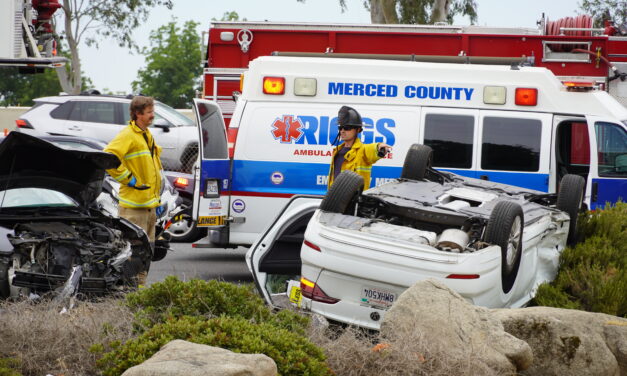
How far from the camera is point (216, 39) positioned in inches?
506

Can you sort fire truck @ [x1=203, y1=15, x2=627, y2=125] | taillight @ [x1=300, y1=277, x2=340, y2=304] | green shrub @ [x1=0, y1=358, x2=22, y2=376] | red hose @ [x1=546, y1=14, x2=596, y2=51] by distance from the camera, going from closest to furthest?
1. green shrub @ [x1=0, y1=358, x2=22, y2=376]
2. taillight @ [x1=300, y1=277, x2=340, y2=304]
3. fire truck @ [x1=203, y1=15, x2=627, y2=125]
4. red hose @ [x1=546, y1=14, x2=596, y2=51]

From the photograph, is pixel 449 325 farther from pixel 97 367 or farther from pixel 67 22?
pixel 67 22

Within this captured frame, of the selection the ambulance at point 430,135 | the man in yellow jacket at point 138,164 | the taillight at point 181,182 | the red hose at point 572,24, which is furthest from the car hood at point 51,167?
the red hose at point 572,24

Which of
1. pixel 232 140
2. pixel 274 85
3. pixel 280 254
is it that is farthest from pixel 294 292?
pixel 274 85

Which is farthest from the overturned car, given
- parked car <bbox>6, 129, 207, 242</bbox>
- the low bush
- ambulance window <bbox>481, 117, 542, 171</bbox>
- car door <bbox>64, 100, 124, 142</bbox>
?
car door <bbox>64, 100, 124, 142</bbox>

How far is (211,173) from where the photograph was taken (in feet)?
35.4

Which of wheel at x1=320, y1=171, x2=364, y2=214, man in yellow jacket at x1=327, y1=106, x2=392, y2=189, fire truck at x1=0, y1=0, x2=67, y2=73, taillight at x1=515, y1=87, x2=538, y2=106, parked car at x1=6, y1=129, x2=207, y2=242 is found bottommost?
parked car at x1=6, y1=129, x2=207, y2=242

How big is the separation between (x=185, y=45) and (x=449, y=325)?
64536 mm

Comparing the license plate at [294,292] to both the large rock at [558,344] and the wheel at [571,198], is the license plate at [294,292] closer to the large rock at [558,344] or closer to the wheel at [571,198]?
the large rock at [558,344]

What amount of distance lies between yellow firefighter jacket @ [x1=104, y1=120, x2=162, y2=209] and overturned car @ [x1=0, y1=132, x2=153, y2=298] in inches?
16.7

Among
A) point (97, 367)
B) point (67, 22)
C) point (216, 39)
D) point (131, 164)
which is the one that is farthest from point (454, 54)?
point (67, 22)

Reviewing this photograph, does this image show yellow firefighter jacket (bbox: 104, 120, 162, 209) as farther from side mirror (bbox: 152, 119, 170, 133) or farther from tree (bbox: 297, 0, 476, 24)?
tree (bbox: 297, 0, 476, 24)

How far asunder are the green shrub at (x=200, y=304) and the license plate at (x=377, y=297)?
1.00m

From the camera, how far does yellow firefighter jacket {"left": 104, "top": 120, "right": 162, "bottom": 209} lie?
9062mm
